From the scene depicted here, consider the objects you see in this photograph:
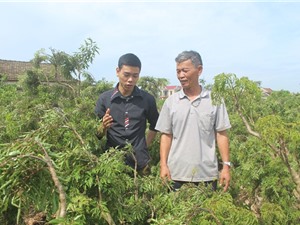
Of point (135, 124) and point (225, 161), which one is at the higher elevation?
point (135, 124)

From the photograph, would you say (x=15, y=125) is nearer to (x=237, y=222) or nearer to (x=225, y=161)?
(x=225, y=161)

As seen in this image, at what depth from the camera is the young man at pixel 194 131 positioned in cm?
261

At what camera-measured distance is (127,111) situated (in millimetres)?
2871

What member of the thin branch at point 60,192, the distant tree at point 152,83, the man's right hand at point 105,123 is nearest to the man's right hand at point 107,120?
the man's right hand at point 105,123

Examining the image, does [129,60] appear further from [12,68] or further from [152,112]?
[12,68]

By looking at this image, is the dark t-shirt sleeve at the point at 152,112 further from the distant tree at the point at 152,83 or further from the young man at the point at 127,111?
the distant tree at the point at 152,83

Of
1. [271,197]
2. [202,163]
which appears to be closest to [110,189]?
[202,163]

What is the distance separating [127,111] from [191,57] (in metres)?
0.67

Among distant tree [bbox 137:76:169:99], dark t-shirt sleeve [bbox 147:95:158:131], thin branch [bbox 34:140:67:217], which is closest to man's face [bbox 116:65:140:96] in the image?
dark t-shirt sleeve [bbox 147:95:158:131]

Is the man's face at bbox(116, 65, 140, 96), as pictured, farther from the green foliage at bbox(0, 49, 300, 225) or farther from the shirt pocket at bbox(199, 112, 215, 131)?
the shirt pocket at bbox(199, 112, 215, 131)

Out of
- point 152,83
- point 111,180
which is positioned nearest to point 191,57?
point 111,180

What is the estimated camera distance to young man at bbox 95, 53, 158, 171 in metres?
2.78

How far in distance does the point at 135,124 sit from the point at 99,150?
35 centimetres

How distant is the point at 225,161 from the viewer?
2.65 m
